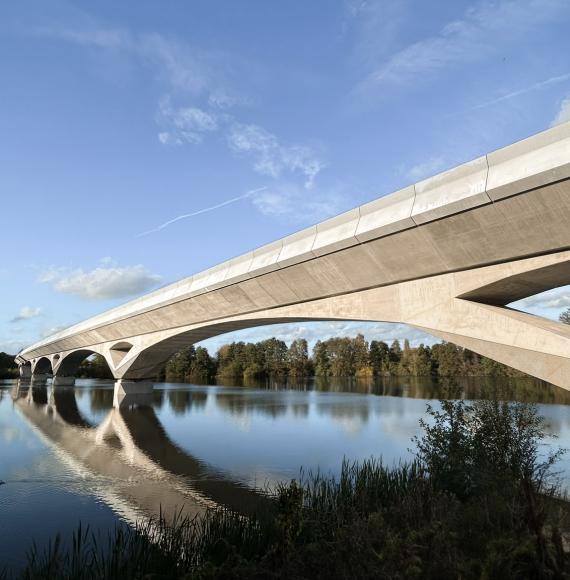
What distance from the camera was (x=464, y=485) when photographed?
8.12 m

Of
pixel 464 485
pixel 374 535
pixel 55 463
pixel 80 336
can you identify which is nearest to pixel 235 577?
pixel 374 535

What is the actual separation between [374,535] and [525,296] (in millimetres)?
10100

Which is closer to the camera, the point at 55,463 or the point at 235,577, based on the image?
the point at 235,577

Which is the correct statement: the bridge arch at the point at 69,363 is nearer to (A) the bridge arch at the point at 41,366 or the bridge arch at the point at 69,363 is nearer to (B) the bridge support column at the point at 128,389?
(A) the bridge arch at the point at 41,366

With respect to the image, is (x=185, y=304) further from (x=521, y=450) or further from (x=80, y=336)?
(x=80, y=336)

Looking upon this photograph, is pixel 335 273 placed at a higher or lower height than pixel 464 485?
higher

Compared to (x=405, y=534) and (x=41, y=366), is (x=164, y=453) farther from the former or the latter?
(x=41, y=366)

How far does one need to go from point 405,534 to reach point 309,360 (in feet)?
329

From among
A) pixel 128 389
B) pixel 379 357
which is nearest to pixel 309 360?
pixel 379 357

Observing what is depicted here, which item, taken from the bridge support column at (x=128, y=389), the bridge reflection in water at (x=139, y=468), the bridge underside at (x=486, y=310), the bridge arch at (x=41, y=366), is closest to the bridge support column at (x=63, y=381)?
the bridge arch at (x=41, y=366)

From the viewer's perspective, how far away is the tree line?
9306 centimetres

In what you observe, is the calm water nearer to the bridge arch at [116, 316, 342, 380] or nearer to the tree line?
the bridge arch at [116, 316, 342, 380]

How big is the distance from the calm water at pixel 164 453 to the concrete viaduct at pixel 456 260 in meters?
1.54

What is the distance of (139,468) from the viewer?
14.5 meters
